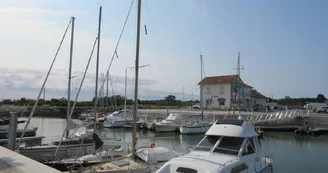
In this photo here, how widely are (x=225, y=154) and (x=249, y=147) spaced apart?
1489 millimetres

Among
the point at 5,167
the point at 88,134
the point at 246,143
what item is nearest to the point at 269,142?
the point at 88,134

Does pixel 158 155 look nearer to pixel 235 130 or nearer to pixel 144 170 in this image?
pixel 144 170

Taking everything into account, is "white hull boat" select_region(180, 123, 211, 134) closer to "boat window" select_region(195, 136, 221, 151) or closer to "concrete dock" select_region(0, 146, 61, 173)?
"boat window" select_region(195, 136, 221, 151)

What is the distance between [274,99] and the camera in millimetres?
113500

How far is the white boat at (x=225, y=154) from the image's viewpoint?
1021 cm

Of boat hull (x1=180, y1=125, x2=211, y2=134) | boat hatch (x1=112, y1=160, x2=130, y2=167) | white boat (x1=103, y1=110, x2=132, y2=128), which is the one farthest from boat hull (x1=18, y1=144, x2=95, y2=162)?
white boat (x1=103, y1=110, x2=132, y2=128)

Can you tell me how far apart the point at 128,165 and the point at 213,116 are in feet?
124

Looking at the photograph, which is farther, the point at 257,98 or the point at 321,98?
the point at 321,98

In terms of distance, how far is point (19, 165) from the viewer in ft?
25.2

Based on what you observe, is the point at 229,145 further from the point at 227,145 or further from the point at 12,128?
the point at 12,128

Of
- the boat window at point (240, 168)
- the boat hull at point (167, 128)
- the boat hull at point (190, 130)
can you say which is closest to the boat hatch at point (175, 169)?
the boat window at point (240, 168)

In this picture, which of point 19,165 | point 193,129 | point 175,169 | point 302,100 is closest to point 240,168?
point 175,169

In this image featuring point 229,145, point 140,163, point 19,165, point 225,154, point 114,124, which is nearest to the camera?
point 19,165

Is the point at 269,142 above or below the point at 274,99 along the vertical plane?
below
